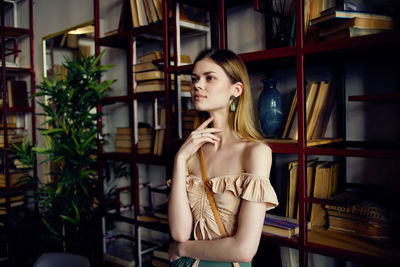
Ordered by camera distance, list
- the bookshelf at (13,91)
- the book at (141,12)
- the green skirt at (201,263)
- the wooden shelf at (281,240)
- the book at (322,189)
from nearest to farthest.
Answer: the green skirt at (201,263) → the wooden shelf at (281,240) → the book at (322,189) → the book at (141,12) → the bookshelf at (13,91)

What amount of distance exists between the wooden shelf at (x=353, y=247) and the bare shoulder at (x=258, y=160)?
48cm

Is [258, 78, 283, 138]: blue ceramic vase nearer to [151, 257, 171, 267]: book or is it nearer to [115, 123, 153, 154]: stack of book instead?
[115, 123, 153, 154]: stack of book

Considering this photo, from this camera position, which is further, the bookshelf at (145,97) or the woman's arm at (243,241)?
the bookshelf at (145,97)

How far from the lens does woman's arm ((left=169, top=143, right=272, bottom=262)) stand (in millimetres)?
1399

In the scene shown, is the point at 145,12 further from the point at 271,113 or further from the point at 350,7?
the point at 350,7

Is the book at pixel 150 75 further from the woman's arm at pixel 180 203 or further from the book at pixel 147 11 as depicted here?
the woman's arm at pixel 180 203

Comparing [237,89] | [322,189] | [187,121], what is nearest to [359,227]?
[322,189]

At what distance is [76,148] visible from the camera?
9.37ft

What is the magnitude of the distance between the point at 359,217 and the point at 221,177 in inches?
28.0

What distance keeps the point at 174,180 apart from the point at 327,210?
2.70ft

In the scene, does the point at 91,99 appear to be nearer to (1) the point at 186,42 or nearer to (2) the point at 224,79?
(1) the point at 186,42

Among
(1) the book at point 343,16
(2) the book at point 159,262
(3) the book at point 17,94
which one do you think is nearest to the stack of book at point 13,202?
(3) the book at point 17,94

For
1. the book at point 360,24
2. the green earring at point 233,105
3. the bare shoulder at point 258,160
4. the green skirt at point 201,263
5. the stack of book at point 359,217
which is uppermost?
the book at point 360,24

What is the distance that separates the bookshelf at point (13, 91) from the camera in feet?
13.5
